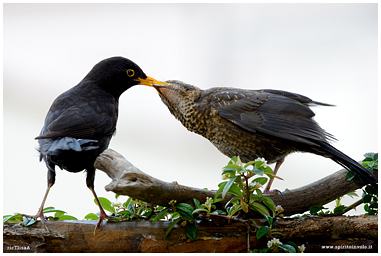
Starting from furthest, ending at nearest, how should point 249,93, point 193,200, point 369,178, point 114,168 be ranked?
point 249,93, point 369,178, point 193,200, point 114,168

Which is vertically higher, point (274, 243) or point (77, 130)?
point (77, 130)

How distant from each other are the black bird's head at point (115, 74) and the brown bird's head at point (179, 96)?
0.47 ft

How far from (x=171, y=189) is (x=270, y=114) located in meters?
0.67

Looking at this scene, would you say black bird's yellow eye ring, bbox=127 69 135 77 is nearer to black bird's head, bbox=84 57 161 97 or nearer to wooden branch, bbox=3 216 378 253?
black bird's head, bbox=84 57 161 97

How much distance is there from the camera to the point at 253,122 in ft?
5.32

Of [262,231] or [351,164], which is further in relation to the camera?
[351,164]

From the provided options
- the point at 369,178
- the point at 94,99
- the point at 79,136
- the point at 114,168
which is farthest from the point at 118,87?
the point at 369,178

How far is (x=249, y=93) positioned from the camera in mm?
1759

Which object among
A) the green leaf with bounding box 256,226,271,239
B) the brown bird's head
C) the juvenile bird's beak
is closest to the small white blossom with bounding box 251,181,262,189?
the green leaf with bounding box 256,226,271,239

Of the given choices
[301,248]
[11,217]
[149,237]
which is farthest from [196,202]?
[11,217]

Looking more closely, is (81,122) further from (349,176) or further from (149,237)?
(349,176)

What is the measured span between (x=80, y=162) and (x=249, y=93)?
90 centimetres

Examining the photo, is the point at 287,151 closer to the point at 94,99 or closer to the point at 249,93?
the point at 249,93

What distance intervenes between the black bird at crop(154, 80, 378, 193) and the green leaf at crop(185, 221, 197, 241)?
490 mm
